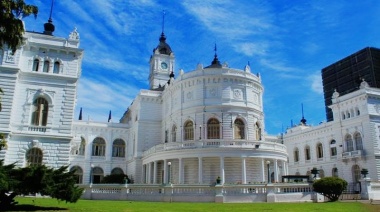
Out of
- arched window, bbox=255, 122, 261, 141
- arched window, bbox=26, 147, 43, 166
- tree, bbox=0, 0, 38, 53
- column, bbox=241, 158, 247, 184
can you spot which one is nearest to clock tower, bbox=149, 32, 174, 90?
arched window, bbox=255, 122, 261, 141

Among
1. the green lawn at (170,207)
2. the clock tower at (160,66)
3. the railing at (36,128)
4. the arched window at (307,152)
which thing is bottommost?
the green lawn at (170,207)

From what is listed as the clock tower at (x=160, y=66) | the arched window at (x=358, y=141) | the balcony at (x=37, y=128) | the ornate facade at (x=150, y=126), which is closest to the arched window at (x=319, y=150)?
the arched window at (x=358, y=141)

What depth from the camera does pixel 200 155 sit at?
3862 centimetres

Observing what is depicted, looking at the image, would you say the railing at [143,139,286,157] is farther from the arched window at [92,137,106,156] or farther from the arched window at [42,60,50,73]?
the arched window at [92,137,106,156]

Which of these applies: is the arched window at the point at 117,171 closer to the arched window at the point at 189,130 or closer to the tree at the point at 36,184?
the arched window at the point at 189,130

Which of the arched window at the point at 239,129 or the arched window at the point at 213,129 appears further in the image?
the arched window at the point at 239,129

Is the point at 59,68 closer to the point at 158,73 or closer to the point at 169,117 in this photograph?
the point at 169,117

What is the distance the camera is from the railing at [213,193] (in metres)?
27.8

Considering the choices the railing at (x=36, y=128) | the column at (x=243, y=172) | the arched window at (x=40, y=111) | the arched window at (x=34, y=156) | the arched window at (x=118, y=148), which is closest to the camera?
the arched window at (x=34, y=156)

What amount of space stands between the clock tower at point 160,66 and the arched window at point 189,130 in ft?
81.9

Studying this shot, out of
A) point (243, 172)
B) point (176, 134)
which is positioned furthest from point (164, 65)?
point (243, 172)

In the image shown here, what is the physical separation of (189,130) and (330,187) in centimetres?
2149

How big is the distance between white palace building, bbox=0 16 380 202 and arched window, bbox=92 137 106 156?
159mm

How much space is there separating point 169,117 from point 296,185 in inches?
930
